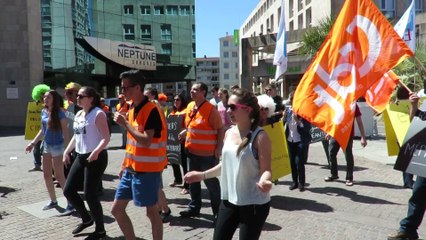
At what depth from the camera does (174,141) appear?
7.69 m

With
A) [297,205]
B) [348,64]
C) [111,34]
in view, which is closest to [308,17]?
[111,34]

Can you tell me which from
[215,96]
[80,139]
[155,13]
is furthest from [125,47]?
[80,139]

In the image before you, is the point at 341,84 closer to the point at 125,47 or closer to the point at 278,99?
the point at 278,99

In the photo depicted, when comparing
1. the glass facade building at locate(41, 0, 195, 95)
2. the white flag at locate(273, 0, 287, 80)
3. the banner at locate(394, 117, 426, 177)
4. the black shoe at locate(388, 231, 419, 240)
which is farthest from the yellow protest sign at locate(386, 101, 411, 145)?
the glass facade building at locate(41, 0, 195, 95)

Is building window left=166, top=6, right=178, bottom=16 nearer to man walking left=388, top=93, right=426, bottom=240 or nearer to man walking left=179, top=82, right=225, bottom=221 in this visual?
A: man walking left=179, top=82, right=225, bottom=221

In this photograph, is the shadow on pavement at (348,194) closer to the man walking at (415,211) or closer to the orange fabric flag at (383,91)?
the orange fabric flag at (383,91)

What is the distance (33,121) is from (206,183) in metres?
6.26

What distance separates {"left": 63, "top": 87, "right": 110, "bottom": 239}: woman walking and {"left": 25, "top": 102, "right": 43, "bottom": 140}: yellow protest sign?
5.58 meters

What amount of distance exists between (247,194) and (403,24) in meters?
8.90

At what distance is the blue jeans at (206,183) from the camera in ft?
17.6

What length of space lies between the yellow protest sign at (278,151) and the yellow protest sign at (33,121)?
5.89 metres

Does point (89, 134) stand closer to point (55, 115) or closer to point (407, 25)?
point (55, 115)

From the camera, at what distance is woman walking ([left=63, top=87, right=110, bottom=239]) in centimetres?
483

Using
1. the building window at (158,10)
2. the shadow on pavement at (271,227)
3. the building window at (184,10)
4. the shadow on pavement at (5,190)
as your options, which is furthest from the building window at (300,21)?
the shadow on pavement at (271,227)
